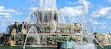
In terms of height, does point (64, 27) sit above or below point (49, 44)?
above

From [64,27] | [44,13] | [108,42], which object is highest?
[44,13]

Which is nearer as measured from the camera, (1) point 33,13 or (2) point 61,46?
(2) point 61,46

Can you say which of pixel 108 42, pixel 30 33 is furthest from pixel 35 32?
pixel 108 42

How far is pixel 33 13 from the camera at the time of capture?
77.2 meters

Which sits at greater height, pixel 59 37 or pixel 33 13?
pixel 33 13

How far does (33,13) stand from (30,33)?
961cm

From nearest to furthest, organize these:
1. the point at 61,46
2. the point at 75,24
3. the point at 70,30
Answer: the point at 61,46 → the point at 70,30 → the point at 75,24

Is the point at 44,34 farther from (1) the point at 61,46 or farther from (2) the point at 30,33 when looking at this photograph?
(1) the point at 61,46

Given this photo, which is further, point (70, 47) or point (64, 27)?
point (64, 27)

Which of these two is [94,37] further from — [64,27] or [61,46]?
[61,46]

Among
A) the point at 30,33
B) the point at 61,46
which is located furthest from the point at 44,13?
the point at 61,46

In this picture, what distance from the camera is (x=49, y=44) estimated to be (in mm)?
66938

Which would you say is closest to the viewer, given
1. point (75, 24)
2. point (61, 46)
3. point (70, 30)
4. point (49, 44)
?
point (61, 46)

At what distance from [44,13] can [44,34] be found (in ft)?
34.7
